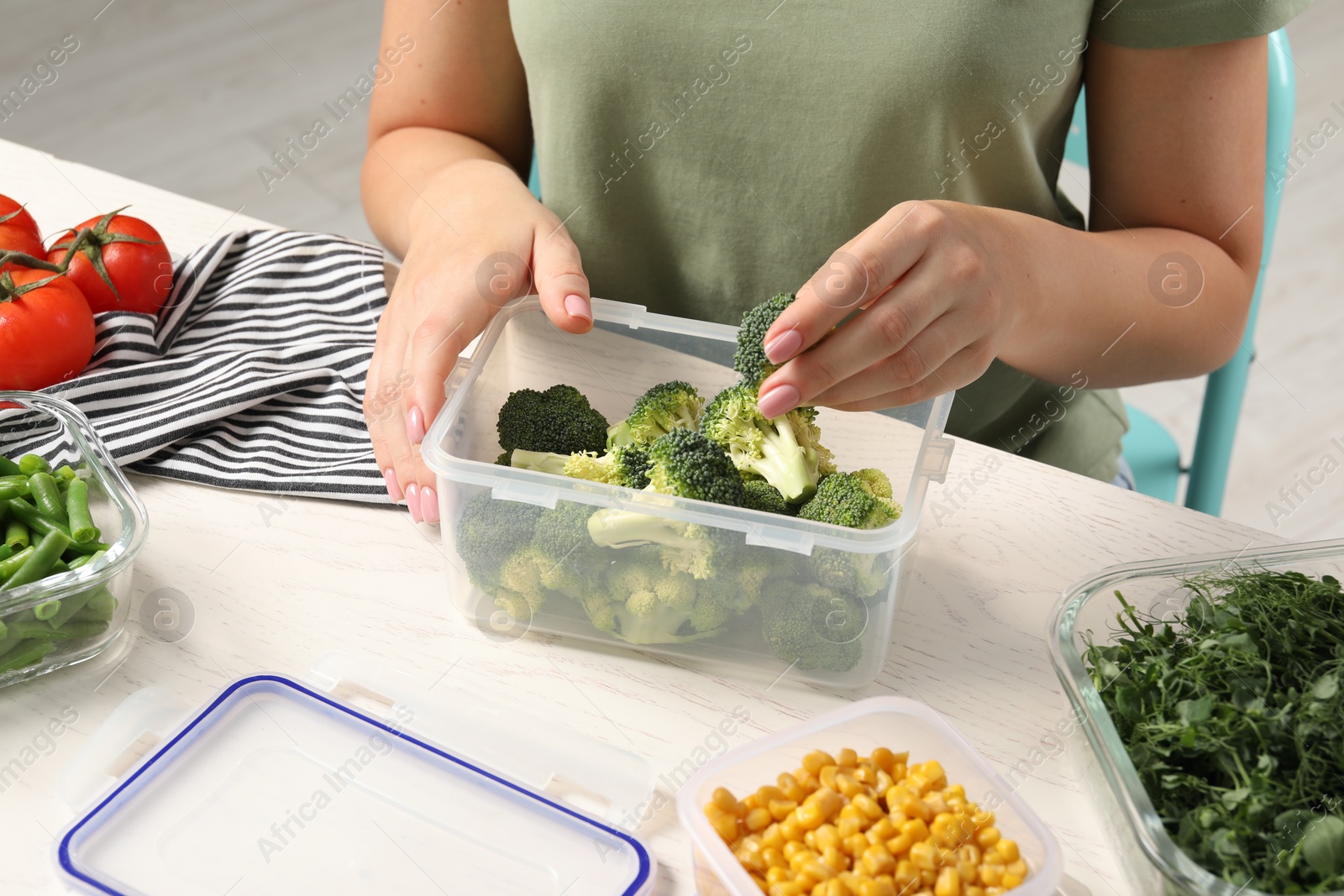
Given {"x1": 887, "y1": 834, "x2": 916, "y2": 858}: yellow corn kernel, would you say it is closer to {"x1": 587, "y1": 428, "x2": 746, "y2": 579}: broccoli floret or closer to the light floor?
{"x1": 587, "y1": 428, "x2": 746, "y2": 579}: broccoli floret

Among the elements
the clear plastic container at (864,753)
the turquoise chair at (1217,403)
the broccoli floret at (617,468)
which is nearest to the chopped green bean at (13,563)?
the broccoli floret at (617,468)

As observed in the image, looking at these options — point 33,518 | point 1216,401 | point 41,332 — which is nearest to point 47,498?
point 33,518

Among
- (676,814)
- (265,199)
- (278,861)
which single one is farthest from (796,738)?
(265,199)

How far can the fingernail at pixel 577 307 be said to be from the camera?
924 mm

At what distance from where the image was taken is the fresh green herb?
649 millimetres

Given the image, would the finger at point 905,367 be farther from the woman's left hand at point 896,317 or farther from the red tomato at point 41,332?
the red tomato at point 41,332

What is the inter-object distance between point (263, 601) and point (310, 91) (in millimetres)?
2923

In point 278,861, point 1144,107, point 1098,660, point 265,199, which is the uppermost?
point 1144,107

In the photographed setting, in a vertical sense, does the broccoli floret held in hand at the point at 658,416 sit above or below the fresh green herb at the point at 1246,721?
above

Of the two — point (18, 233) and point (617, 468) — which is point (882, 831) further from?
point (18, 233)

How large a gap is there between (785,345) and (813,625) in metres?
0.21

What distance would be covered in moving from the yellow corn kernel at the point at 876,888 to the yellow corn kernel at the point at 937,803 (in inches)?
2.6

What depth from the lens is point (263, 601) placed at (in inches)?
35.6

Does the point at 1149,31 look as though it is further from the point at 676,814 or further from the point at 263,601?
the point at 263,601
